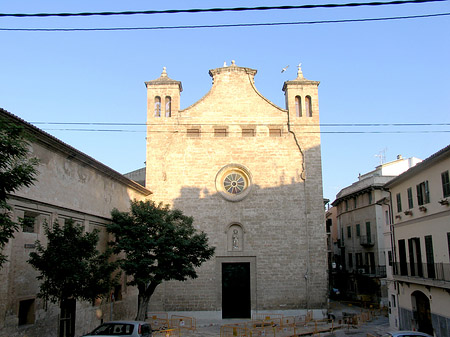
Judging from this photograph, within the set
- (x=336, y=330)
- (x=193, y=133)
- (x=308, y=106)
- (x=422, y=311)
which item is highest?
(x=308, y=106)

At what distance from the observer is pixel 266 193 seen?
29578 mm

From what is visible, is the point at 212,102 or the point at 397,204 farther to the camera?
the point at 212,102

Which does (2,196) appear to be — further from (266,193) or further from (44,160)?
(266,193)

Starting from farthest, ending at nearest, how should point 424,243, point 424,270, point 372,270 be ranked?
point 372,270
point 424,243
point 424,270

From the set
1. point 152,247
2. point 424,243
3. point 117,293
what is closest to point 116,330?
point 152,247

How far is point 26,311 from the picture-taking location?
16.4m

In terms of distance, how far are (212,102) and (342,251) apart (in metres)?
25.3

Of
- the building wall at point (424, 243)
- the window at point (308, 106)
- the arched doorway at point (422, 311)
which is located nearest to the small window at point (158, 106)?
the window at point (308, 106)

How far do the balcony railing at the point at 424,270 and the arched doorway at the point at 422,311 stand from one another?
109 centimetres

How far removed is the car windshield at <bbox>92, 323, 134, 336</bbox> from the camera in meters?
14.2

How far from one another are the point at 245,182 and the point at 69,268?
56.2ft

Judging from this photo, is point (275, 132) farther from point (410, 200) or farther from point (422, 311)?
point (422, 311)

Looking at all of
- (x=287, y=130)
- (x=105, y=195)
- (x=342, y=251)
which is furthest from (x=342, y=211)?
(x=105, y=195)

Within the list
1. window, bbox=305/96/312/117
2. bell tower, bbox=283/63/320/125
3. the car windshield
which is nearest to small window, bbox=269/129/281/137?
bell tower, bbox=283/63/320/125
